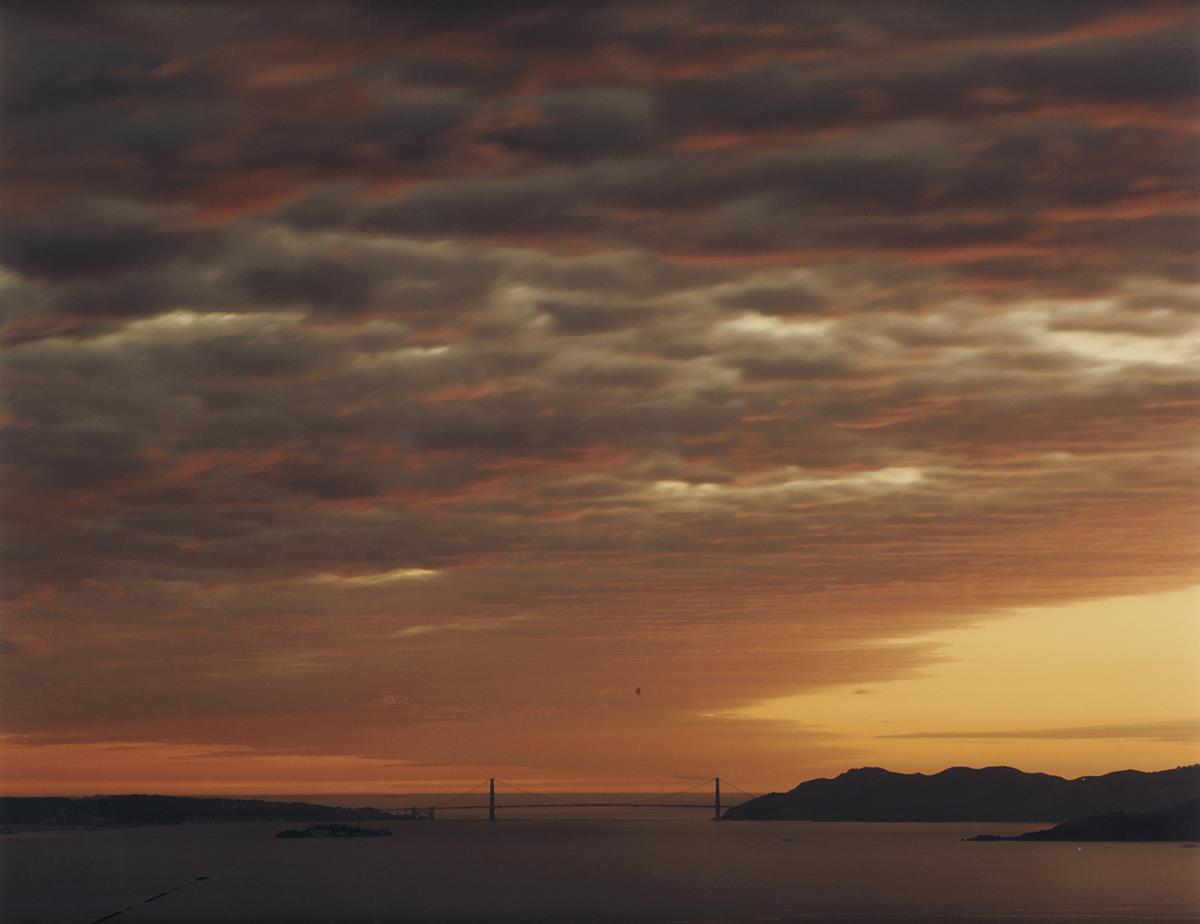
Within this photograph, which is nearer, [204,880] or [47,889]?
[47,889]

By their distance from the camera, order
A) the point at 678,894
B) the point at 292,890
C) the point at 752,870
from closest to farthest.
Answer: the point at 678,894 < the point at 292,890 < the point at 752,870

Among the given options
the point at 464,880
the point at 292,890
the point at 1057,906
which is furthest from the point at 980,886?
the point at 292,890

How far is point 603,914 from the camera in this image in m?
124

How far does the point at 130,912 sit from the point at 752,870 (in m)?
86.8

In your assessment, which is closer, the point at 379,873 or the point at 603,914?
the point at 603,914

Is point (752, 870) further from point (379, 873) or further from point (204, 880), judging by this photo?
point (204, 880)

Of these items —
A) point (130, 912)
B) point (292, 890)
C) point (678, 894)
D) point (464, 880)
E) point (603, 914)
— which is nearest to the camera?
point (603, 914)

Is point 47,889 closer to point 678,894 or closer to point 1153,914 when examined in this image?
point 678,894

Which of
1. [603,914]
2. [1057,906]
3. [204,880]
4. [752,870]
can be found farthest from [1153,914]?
[204,880]

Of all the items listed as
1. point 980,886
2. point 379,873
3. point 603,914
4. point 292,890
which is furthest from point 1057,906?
point 379,873

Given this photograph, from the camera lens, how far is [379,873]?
196 metres

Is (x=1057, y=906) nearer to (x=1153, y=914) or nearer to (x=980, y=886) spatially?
(x=1153, y=914)

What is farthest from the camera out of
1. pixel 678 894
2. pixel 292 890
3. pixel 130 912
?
pixel 292 890

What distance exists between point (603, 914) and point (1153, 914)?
48805mm
